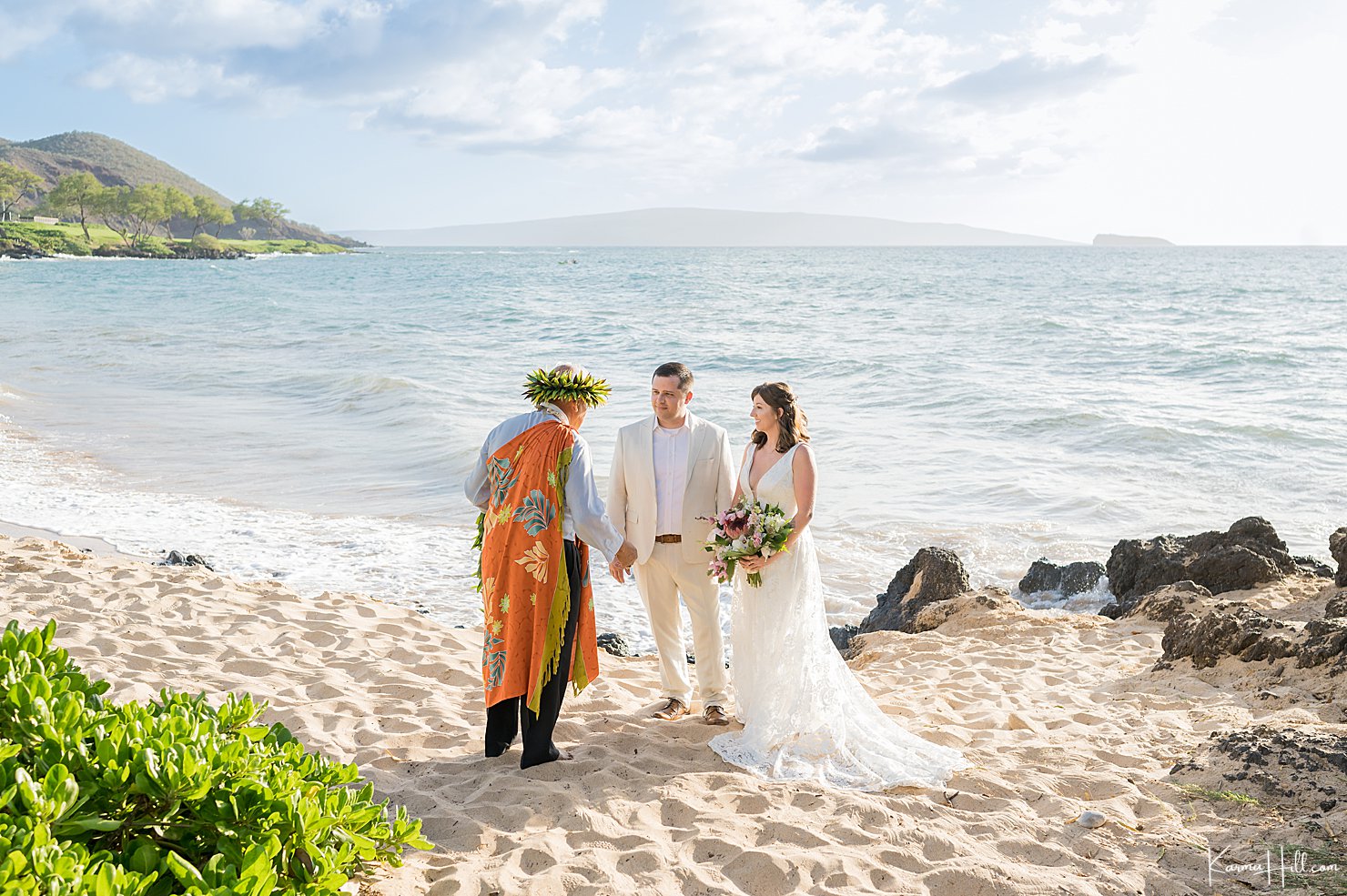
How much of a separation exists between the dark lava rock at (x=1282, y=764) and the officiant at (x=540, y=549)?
2.95 meters

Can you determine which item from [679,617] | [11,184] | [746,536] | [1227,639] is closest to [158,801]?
[746,536]

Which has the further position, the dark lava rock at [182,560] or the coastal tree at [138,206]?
the coastal tree at [138,206]

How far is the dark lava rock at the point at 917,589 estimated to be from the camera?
8133 millimetres

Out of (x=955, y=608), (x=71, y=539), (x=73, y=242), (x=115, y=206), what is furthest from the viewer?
(x=115, y=206)

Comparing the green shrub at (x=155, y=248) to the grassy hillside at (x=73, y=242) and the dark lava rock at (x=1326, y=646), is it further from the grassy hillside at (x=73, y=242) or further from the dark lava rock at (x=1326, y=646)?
the dark lava rock at (x=1326, y=646)

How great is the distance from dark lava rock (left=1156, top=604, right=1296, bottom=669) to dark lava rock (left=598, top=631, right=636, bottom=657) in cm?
365

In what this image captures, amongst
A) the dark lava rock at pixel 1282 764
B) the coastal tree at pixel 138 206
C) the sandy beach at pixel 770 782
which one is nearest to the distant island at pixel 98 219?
the coastal tree at pixel 138 206

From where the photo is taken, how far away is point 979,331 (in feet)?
105

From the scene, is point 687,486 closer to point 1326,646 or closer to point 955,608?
point 955,608

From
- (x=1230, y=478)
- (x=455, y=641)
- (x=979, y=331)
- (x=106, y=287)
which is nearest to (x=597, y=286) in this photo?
(x=106, y=287)

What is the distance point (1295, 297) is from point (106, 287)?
57411 mm

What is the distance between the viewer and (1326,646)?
583 cm

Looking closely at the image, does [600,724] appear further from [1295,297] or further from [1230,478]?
[1295,297]

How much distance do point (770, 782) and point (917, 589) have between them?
410 centimetres
